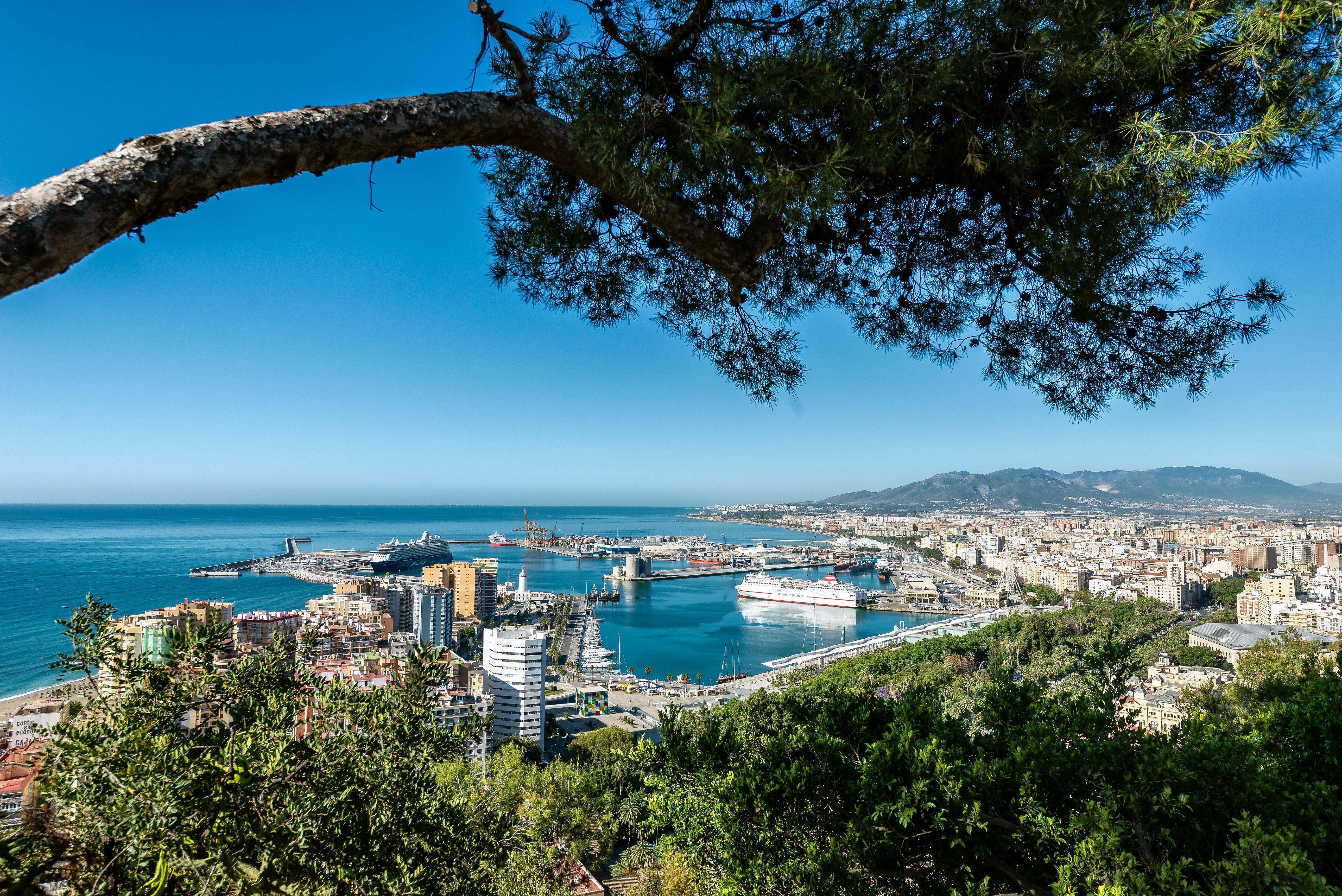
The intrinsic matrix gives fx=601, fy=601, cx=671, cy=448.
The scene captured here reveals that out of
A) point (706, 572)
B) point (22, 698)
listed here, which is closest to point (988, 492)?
point (706, 572)

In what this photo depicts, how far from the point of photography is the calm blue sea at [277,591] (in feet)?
65.9

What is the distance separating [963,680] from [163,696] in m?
14.1

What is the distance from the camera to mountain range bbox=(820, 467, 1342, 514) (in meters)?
76.9

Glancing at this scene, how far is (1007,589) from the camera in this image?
1302 inches

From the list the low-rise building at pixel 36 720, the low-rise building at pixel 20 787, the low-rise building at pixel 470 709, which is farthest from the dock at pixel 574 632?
the low-rise building at pixel 20 787

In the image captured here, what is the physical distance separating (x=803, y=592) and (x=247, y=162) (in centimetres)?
3368

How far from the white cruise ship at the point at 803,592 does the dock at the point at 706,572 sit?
6489 millimetres

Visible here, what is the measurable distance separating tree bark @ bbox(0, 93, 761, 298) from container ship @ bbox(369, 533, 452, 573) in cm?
4208

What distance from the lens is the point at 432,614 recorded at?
64.9ft

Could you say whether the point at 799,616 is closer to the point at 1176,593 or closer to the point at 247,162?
the point at 1176,593

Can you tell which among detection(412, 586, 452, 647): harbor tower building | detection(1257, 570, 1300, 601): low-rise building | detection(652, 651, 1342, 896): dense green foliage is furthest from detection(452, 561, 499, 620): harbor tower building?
detection(1257, 570, 1300, 601): low-rise building

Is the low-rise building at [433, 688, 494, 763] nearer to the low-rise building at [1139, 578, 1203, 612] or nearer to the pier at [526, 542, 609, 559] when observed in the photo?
the low-rise building at [1139, 578, 1203, 612]

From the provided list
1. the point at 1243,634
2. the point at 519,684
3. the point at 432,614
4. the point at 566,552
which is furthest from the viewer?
the point at 566,552

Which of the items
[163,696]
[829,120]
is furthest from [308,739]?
[829,120]
